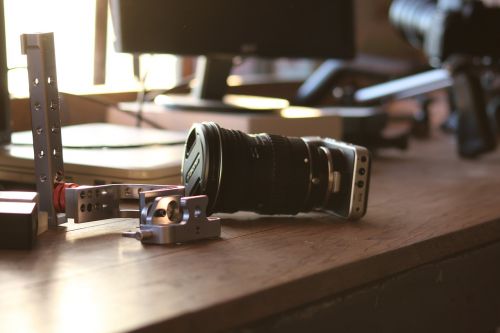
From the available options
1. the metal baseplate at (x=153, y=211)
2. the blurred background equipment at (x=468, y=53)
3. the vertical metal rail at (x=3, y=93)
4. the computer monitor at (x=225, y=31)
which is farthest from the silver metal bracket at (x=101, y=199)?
the blurred background equipment at (x=468, y=53)

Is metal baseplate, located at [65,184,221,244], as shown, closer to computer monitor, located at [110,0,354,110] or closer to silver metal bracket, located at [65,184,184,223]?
silver metal bracket, located at [65,184,184,223]

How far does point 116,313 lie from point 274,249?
0.26 metres

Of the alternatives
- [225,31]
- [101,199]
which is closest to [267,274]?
[101,199]

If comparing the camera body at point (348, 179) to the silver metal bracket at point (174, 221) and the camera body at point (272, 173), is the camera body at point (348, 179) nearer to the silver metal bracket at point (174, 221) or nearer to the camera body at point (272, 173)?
the camera body at point (272, 173)

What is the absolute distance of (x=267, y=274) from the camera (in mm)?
740

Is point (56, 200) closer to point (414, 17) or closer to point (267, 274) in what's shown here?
point (267, 274)

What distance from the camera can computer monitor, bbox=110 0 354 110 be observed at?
1387mm

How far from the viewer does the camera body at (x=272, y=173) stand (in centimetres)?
91

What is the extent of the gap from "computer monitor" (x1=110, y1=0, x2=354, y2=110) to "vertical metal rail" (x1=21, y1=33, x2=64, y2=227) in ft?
1.63

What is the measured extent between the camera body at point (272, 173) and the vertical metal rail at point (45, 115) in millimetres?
146

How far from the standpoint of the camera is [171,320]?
0.61 metres

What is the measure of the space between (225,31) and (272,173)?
23.8 inches

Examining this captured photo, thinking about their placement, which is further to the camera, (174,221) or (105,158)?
(105,158)

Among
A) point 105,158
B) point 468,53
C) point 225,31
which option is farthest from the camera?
point 468,53
